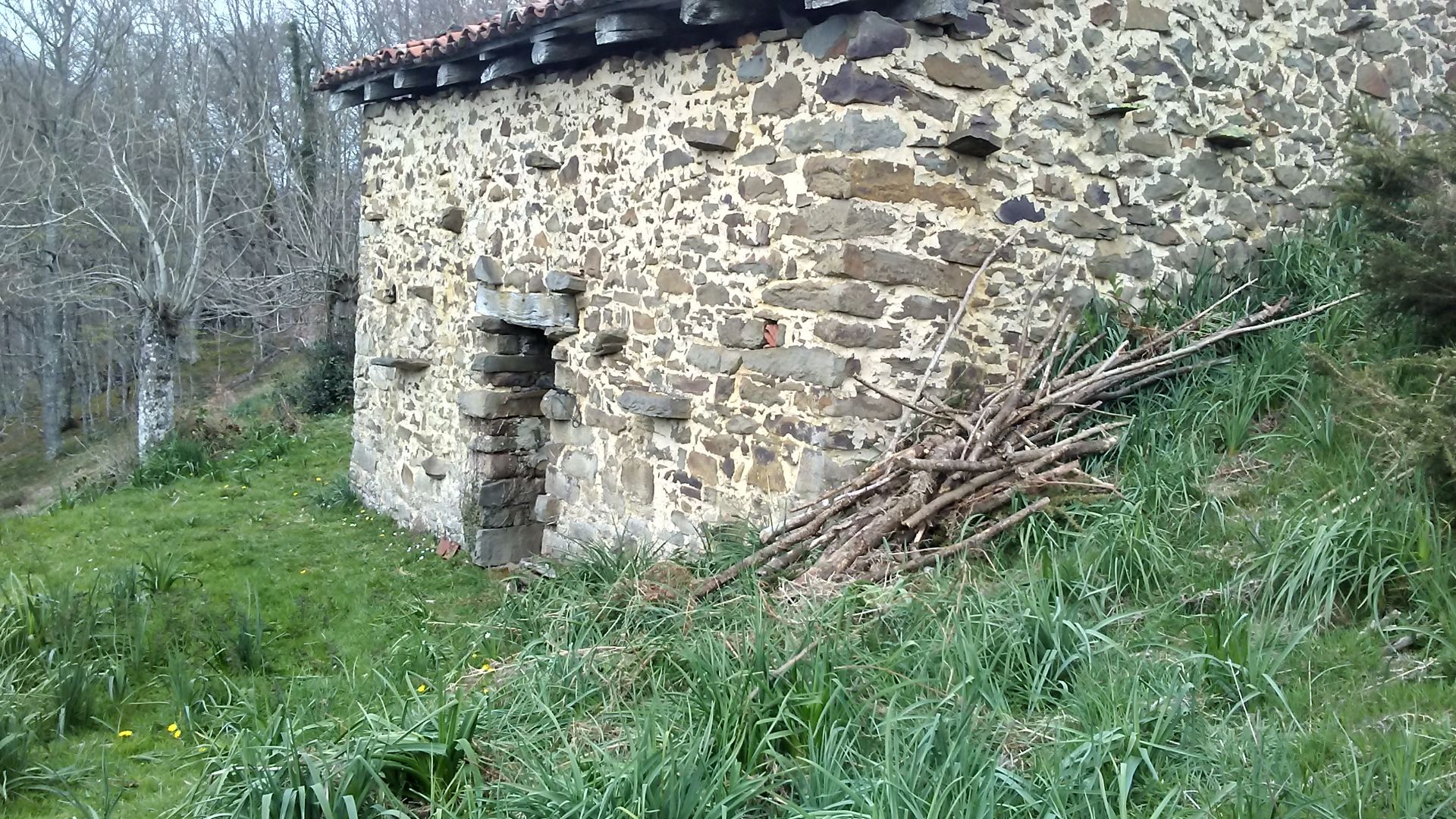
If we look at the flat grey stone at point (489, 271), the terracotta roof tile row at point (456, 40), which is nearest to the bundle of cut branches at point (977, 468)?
the terracotta roof tile row at point (456, 40)

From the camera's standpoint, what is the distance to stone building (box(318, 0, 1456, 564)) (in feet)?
15.6

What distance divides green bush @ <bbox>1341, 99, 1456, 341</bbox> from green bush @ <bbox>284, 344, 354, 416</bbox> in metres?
13.3

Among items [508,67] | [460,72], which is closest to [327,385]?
[460,72]

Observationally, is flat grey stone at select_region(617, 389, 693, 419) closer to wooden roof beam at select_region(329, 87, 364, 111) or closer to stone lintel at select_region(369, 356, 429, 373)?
stone lintel at select_region(369, 356, 429, 373)

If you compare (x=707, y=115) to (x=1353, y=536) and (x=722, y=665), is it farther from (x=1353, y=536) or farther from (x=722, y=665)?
(x=1353, y=536)

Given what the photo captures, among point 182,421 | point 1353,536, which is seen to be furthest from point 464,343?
point 182,421

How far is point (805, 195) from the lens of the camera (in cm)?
488

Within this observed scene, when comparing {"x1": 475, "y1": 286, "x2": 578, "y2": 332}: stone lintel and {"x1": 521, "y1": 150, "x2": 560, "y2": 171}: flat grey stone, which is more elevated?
{"x1": 521, "y1": 150, "x2": 560, "y2": 171}: flat grey stone

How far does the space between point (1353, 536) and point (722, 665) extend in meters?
2.16

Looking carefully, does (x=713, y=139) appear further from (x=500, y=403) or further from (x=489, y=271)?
(x=500, y=403)

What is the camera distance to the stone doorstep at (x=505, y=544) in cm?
738

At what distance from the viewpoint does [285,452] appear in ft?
38.0

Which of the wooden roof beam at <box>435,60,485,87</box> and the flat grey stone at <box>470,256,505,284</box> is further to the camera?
the flat grey stone at <box>470,256,505,284</box>

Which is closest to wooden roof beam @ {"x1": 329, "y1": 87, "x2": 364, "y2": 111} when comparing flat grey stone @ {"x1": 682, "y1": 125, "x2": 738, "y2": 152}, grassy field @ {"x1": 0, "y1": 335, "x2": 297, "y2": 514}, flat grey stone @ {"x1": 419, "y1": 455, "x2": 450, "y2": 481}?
flat grey stone @ {"x1": 419, "y1": 455, "x2": 450, "y2": 481}
